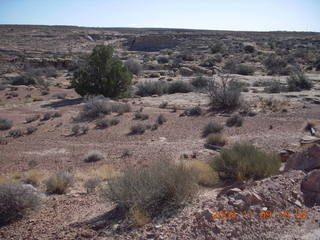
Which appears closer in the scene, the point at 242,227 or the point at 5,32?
the point at 242,227

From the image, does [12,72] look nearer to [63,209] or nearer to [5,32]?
[63,209]

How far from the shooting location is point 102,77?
74.5 ft

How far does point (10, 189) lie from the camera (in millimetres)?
5449

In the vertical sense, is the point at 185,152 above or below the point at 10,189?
below

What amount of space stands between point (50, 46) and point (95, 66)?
57274 mm

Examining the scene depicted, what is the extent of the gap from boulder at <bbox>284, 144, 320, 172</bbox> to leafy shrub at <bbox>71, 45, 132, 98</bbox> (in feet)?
59.1

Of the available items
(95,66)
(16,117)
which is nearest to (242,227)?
(16,117)

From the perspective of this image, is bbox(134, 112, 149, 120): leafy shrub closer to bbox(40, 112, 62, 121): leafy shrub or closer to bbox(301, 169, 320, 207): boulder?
bbox(40, 112, 62, 121): leafy shrub

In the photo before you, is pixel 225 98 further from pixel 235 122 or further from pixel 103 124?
pixel 103 124

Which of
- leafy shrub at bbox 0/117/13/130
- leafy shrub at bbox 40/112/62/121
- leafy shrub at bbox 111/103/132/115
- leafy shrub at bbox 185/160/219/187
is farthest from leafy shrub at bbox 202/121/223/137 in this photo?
leafy shrub at bbox 0/117/13/130

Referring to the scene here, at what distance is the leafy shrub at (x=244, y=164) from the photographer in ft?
21.0

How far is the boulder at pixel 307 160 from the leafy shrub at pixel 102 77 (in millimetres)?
18018
